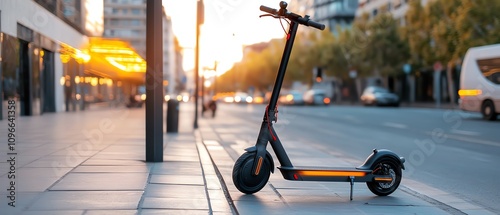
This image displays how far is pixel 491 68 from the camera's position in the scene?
93.0ft

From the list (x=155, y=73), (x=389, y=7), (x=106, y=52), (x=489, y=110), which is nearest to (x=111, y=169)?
(x=155, y=73)

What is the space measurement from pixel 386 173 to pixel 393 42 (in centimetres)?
5710

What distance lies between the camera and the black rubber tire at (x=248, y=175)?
25.7ft

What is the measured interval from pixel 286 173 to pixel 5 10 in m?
7.61

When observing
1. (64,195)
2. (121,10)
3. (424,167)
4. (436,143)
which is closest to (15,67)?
(121,10)

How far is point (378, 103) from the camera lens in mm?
53062

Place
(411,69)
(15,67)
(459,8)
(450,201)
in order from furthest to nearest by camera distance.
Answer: (411,69), (459,8), (15,67), (450,201)

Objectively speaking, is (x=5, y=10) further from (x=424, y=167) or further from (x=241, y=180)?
(x=424, y=167)

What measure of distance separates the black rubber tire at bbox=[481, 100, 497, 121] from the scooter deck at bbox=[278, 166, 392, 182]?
21647 millimetres

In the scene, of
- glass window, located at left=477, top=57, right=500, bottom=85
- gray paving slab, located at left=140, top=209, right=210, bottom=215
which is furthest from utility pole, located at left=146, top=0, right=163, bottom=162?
glass window, located at left=477, top=57, right=500, bottom=85

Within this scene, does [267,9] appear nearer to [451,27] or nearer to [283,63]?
[283,63]

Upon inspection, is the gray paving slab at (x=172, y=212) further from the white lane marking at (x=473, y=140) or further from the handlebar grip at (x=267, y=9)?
the white lane marking at (x=473, y=140)

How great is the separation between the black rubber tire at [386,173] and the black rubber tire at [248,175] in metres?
1.30

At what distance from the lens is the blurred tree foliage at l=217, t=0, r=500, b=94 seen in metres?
39.6
